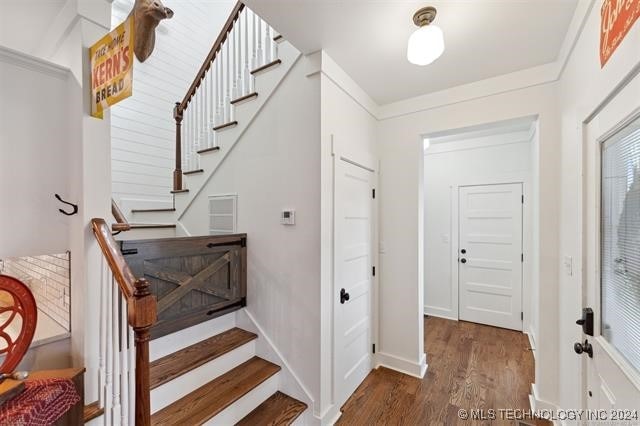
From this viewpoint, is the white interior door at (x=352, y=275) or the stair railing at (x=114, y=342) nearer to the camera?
the stair railing at (x=114, y=342)

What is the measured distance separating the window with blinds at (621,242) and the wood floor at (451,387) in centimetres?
142

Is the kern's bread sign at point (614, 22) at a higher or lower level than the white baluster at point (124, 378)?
higher

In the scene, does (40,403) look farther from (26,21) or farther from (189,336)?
(26,21)

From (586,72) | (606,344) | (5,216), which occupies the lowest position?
(606,344)

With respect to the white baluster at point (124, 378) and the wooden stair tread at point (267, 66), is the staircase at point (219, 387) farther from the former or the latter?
the wooden stair tread at point (267, 66)

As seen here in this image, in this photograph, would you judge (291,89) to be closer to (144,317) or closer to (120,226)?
(120,226)

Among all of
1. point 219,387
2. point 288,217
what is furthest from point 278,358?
point 288,217

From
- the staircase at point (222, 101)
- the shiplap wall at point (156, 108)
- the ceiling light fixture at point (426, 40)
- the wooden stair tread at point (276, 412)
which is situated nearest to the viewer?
the ceiling light fixture at point (426, 40)

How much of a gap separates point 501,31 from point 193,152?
3.14 meters

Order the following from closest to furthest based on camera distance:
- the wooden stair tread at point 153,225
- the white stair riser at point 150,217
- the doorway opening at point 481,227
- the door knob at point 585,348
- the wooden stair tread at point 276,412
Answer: the door knob at point 585,348 < the wooden stair tread at point 276,412 < the wooden stair tread at point 153,225 < the white stair riser at point 150,217 < the doorway opening at point 481,227

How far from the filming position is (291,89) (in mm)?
2137

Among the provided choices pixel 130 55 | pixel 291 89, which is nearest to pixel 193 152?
pixel 291 89

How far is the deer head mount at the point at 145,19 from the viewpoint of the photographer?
105 cm

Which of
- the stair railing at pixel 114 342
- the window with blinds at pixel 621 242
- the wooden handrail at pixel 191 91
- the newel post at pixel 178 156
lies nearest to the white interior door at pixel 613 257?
the window with blinds at pixel 621 242
